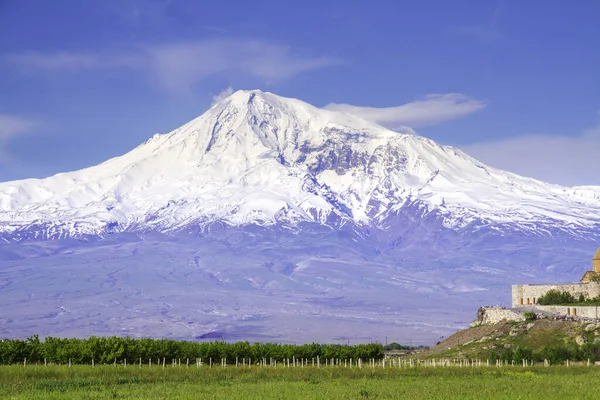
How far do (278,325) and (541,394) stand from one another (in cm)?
15333

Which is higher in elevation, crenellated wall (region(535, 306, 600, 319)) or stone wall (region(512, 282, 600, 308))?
stone wall (region(512, 282, 600, 308))

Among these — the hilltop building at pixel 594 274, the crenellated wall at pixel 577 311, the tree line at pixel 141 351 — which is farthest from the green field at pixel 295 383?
the hilltop building at pixel 594 274

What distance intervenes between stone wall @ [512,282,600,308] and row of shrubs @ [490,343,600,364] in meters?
16.2

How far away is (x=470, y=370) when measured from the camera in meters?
54.1

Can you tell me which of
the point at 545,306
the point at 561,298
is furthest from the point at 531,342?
the point at 561,298

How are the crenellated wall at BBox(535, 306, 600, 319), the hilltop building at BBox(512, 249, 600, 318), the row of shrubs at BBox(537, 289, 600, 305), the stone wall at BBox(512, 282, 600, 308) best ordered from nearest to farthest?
1. the crenellated wall at BBox(535, 306, 600, 319)
2. the hilltop building at BBox(512, 249, 600, 318)
3. the row of shrubs at BBox(537, 289, 600, 305)
4. the stone wall at BBox(512, 282, 600, 308)

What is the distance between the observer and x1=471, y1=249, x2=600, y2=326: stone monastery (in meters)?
73.8

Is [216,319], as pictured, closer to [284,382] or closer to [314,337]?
[314,337]

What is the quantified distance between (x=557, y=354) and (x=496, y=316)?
1701 cm

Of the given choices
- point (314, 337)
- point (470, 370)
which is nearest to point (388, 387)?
point (470, 370)

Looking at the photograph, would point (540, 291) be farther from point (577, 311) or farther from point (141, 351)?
point (141, 351)

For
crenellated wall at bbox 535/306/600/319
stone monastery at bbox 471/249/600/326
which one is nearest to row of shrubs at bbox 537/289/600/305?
stone monastery at bbox 471/249/600/326

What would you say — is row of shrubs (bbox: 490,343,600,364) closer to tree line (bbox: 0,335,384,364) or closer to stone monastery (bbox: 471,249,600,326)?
stone monastery (bbox: 471,249,600,326)

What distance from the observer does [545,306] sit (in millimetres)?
77875
